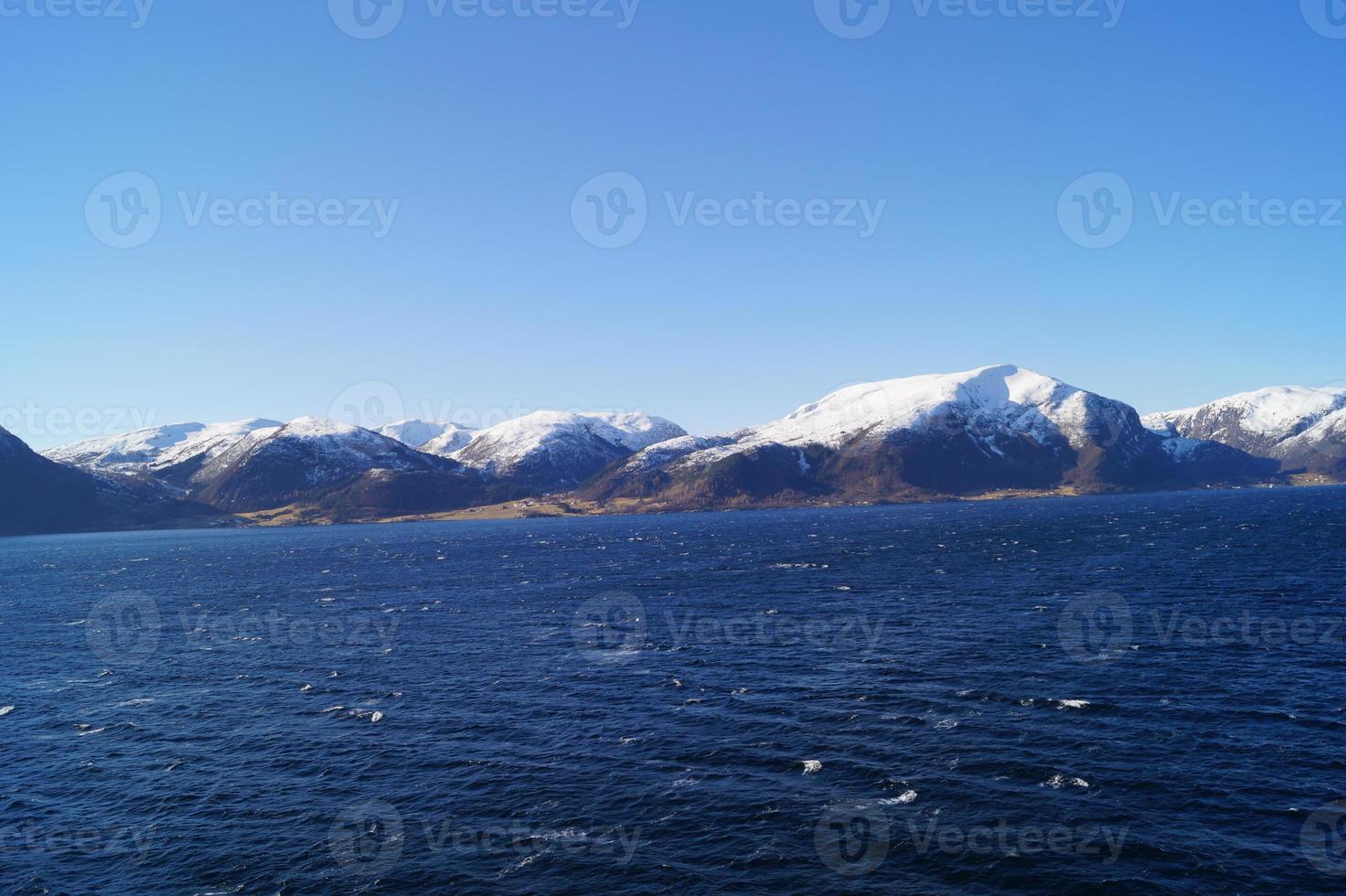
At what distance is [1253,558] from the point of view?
156m

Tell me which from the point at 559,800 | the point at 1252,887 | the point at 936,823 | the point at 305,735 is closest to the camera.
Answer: the point at 1252,887

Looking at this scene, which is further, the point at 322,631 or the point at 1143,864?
the point at 322,631

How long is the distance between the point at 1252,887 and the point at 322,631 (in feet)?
369

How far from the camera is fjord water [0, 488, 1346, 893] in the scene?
45438mm

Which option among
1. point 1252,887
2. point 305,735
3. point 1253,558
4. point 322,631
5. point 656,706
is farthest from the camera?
point 1253,558

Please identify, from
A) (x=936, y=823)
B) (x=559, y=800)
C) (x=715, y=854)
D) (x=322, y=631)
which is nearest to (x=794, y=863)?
(x=715, y=854)

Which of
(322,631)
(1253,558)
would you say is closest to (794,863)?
(322,631)

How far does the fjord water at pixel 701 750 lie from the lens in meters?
45.4

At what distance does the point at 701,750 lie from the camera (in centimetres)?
6181

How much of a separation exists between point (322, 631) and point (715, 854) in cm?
8846

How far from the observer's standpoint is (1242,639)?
8975cm

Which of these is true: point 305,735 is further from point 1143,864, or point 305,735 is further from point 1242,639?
point 1242,639

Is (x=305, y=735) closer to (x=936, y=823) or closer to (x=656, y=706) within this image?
(x=656, y=706)

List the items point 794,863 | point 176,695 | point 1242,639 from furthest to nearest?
point 1242,639, point 176,695, point 794,863
